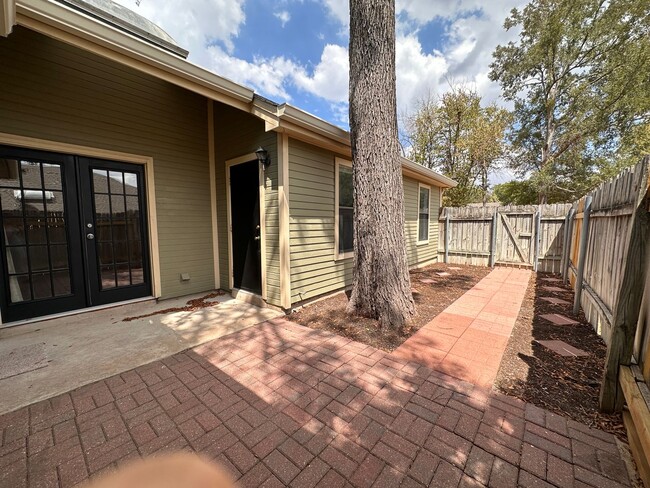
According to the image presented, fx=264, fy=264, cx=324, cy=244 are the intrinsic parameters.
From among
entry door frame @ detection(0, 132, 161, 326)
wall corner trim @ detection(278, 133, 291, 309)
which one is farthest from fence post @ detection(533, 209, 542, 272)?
entry door frame @ detection(0, 132, 161, 326)

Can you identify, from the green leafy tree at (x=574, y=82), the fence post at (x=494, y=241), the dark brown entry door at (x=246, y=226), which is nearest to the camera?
the dark brown entry door at (x=246, y=226)

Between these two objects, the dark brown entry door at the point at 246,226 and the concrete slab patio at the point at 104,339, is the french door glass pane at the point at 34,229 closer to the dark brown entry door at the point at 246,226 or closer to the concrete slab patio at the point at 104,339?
the concrete slab patio at the point at 104,339

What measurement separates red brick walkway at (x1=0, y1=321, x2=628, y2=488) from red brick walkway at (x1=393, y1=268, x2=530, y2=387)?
0.23m

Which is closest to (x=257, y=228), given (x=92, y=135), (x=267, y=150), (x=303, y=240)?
(x=303, y=240)

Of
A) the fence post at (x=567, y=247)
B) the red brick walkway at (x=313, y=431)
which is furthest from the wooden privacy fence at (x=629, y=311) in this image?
the fence post at (x=567, y=247)

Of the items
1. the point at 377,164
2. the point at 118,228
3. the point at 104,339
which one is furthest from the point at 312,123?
the point at 104,339

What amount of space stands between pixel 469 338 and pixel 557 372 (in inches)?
30.9

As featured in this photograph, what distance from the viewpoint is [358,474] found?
1.39 meters

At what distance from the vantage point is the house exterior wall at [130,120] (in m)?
3.09

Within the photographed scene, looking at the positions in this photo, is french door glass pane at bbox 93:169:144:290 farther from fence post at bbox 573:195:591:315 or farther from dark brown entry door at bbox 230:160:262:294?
fence post at bbox 573:195:591:315

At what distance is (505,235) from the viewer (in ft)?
25.1

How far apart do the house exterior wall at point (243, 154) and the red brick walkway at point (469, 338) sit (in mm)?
2097

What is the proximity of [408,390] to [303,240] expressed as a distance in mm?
2529

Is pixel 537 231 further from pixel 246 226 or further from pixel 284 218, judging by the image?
pixel 246 226
